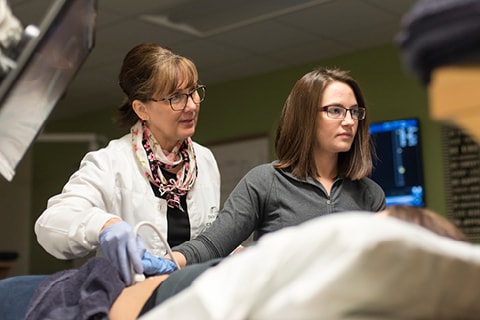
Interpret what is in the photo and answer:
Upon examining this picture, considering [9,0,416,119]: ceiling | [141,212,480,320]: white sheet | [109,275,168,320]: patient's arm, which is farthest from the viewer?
[9,0,416,119]: ceiling

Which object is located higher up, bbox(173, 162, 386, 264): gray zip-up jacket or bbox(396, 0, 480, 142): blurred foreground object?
bbox(396, 0, 480, 142): blurred foreground object

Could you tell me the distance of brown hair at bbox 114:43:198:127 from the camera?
1.94 meters

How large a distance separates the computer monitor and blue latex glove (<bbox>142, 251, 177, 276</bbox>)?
36 cm

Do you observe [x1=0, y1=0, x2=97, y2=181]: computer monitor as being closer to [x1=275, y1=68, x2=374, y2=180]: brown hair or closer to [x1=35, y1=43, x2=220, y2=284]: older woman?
[x1=35, y1=43, x2=220, y2=284]: older woman

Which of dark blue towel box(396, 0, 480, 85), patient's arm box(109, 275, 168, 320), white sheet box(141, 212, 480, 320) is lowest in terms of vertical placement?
patient's arm box(109, 275, 168, 320)

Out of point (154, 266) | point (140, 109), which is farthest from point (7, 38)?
point (140, 109)

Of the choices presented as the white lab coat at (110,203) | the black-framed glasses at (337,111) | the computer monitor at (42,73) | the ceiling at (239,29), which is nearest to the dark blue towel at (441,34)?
the computer monitor at (42,73)

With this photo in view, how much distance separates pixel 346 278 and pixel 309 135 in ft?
4.02

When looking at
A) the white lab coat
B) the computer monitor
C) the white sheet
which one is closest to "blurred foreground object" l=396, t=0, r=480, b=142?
the white sheet

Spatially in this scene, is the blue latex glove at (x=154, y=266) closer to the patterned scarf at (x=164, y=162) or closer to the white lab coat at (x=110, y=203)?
the white lab coat at (x=110, y=203)

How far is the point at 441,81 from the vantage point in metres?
0.69

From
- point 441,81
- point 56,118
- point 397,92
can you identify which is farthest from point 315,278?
point 56,118

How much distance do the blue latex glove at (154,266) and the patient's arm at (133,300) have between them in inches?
7.6

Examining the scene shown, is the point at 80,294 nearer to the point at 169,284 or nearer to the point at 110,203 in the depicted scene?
the point at 169,284
